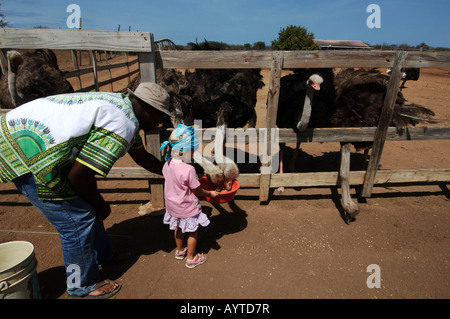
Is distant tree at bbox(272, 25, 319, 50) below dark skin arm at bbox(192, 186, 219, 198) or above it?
above

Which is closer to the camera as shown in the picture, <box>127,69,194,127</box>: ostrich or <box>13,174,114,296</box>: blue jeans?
<box>13,174,114,296</box>: blue jeans

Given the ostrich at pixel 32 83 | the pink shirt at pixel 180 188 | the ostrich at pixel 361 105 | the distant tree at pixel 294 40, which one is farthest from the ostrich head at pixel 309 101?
the distant tree at pixel 294 40

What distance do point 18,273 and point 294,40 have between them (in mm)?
28867

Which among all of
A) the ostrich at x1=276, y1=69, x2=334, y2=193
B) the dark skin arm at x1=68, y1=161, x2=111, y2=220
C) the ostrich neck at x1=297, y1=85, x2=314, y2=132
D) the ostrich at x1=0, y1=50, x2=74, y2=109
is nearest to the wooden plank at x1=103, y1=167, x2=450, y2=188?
the ostrich at x1=276, y1=69, x2=334, y2=193

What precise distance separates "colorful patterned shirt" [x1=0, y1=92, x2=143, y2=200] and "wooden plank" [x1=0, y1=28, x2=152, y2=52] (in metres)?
1.39

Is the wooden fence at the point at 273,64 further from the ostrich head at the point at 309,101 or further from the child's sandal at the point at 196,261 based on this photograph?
the child's sandal at the point at 196,261

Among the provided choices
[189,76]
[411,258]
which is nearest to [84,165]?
[411,258]

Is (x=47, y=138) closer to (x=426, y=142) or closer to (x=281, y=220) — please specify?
(x=281, y=220)

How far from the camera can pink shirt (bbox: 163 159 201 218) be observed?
2.78 meters

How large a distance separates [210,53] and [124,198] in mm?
2638

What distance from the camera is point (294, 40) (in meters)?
27.2

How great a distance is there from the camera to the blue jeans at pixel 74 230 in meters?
2.34

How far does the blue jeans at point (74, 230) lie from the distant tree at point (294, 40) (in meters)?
27.8

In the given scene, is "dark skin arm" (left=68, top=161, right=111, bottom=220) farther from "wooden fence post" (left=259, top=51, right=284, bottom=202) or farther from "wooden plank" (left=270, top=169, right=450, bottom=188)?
"wooden plank" (left=270, top=169, right=450, bottom=188)
